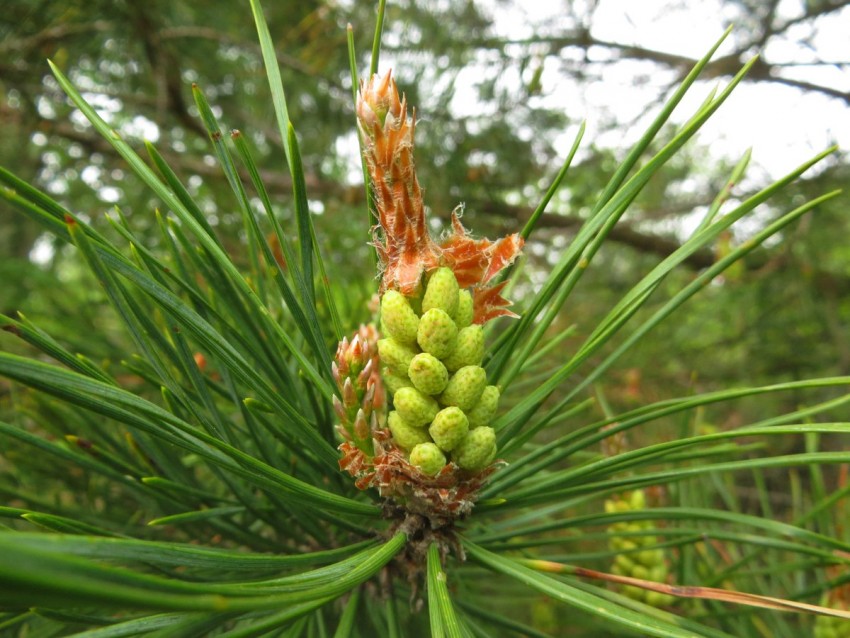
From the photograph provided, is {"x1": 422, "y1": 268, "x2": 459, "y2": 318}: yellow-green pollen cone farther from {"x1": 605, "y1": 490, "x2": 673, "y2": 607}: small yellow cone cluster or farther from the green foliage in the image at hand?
{"x1": 605, "y1": 490, "x2": 673, "y2": 607}: small yellow cone cluster

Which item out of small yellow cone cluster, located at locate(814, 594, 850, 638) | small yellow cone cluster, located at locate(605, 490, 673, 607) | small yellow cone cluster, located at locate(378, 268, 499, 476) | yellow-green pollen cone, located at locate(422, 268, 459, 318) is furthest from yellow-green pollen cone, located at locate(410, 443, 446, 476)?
small yellow cone cluster, located at locate(814, 594, 850, 638)

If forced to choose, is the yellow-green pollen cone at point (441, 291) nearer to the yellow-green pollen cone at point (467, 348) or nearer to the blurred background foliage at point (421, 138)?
the yellow-green pollen cone at point (467, 348)

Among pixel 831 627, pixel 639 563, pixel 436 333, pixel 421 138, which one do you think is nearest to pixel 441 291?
pixel 436 333

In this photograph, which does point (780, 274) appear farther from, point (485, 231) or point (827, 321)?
point (485, 231)

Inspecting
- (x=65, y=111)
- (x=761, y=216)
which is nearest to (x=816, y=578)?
(x=761, y=216)

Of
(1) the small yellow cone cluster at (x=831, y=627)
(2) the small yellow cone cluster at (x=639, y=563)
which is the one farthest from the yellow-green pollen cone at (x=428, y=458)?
(1) the small yellow cone cluster at (x=831, y=627)
